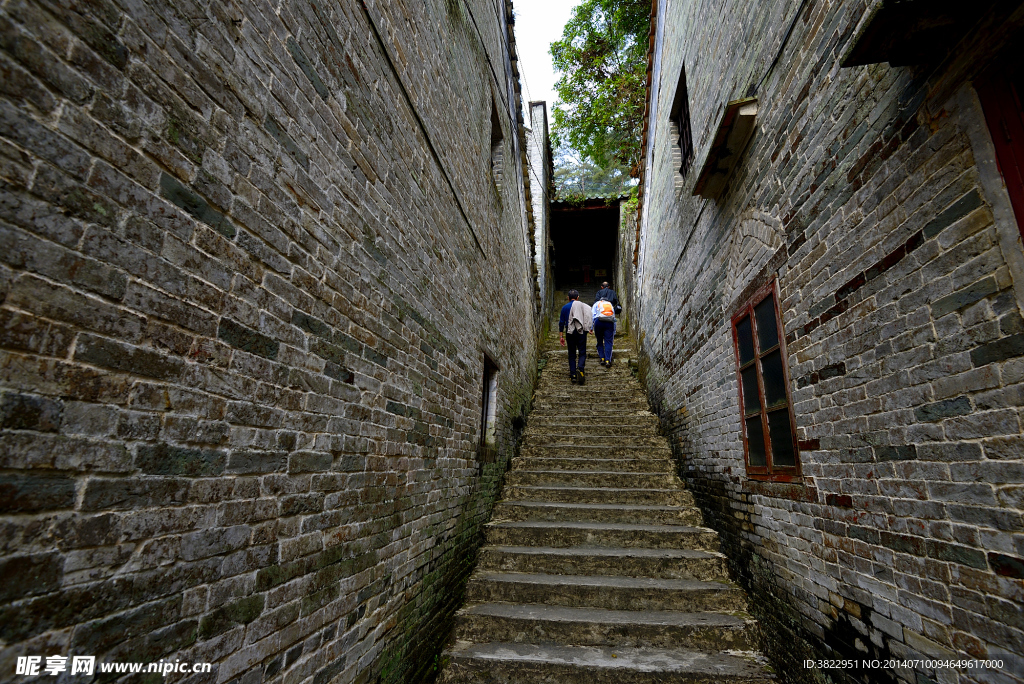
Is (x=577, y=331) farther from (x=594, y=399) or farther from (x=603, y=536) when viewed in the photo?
(x=603, y=536)

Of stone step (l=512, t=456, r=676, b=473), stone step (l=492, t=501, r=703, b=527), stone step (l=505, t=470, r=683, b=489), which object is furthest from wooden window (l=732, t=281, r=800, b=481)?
stone step (l=512, t=456, r=676, b=473)

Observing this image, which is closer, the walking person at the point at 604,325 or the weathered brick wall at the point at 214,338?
the weathered brick wall at the point at 214,338

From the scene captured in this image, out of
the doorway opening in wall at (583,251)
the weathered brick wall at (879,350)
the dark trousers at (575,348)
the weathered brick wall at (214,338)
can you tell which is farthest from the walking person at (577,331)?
the doorway opening in wall at (583,251)

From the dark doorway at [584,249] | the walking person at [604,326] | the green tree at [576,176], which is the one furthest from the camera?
the green tree at [576,176]

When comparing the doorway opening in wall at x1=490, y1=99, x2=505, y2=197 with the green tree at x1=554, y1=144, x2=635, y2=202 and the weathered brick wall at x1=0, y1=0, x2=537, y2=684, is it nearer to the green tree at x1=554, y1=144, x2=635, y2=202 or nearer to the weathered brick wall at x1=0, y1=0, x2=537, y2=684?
the weathered brick wall at x1=0, y1=0, x2=537, y2=684

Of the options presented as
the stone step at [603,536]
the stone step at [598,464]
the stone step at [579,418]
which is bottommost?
the stone step at [603,536]

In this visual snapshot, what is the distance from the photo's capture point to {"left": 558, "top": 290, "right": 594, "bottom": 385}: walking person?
905cm

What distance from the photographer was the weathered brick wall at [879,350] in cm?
173

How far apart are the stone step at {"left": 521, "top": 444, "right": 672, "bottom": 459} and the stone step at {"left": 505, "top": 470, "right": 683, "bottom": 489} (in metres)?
0.48

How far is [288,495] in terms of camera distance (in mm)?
1928

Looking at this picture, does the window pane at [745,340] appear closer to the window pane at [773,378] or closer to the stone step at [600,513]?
the window pane at [773,378]

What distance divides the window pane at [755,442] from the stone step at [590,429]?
2700mm

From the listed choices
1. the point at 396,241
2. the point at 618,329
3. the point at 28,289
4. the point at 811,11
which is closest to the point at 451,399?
the point at 396,241

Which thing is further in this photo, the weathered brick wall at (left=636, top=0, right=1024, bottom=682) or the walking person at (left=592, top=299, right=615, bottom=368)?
the walking person at (left=592, top=299, right=615, bottom=368)
